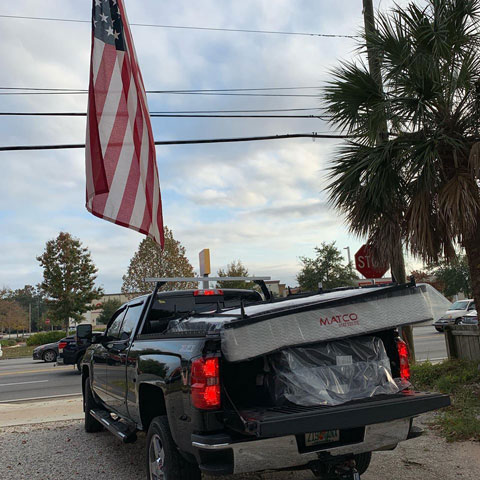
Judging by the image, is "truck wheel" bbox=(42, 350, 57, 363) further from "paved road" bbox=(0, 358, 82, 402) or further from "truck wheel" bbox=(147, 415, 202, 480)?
"truck wheel" bbox=(147, 415, 202, 480)

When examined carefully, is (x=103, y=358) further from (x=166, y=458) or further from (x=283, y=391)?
(x=283, y=391)

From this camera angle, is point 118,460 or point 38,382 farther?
point 38,382

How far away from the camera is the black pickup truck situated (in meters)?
3.29

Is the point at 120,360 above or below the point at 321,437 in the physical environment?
above

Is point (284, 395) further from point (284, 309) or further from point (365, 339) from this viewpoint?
point (365, 339)

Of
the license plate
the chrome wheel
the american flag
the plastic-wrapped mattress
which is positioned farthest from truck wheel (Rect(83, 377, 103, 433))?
the license plate

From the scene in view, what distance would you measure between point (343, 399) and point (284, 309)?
741 millimetres

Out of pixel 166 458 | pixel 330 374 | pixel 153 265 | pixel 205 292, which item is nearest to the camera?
pixel 330 374

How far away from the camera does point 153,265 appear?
3881 centimetres

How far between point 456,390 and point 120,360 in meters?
5.51

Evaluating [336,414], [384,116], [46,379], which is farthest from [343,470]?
[46,379]

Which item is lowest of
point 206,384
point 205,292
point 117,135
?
point 206,384

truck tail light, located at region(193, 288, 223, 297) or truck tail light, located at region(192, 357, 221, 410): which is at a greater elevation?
truck tail light, located at region(193, 288, 223, 297)

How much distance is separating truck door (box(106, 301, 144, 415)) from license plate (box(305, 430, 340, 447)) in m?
2.26
